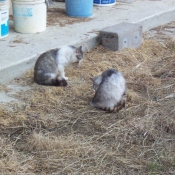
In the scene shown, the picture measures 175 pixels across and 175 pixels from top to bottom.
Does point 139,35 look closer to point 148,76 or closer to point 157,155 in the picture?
point 148,76

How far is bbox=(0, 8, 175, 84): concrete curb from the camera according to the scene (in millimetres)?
4621

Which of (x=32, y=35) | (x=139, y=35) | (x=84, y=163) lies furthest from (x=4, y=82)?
(x=139, y=35)

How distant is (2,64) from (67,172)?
1.86 m

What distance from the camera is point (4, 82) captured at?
461 centimetres

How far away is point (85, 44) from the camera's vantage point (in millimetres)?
5641

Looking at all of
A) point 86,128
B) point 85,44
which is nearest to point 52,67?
point 86,128

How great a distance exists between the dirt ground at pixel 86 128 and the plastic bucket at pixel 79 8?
1.66m

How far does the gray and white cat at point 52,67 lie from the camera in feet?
14.8

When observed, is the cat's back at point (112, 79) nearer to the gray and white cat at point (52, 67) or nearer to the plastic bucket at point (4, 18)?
the gray and white cat at point (52, 67)

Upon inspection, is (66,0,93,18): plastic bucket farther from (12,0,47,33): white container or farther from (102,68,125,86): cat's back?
(102,68,125,86): cat's back

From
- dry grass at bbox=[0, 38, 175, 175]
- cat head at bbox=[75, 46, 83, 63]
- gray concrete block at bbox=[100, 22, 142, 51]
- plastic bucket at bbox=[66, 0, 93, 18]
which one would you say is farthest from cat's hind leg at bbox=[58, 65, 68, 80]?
plastic bucket at bbox=[66, 0, 93, 18]

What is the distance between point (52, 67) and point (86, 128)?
1.00 meters

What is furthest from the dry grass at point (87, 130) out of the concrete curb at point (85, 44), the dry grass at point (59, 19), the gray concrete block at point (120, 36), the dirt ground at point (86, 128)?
the dry grass at point (59, 19)

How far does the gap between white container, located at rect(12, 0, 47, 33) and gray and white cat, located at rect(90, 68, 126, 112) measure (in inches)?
76.2
